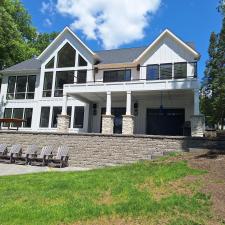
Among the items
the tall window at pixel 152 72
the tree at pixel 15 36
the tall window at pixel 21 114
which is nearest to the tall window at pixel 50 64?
the tall window at pixel 21 114

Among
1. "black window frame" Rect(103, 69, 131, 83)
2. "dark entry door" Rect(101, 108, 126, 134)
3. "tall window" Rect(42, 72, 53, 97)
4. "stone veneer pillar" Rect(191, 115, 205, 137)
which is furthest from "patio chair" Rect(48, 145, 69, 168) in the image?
"tall window" Rect(42, 72, 53, 97)

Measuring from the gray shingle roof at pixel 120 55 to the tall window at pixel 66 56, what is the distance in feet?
8.83

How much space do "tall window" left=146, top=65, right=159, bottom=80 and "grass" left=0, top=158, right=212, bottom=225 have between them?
572 inches

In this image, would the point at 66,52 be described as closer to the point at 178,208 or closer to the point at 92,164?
the point at 92,164

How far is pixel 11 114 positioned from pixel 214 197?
1029 inches

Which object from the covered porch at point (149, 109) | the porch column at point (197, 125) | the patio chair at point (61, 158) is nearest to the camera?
the patio chair at point (61, 158)

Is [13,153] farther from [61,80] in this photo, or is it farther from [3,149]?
[61,80]

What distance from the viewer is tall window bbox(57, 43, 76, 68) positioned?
29.7 m

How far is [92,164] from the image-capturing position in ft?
61.9

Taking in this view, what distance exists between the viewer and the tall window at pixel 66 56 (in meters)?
29.7

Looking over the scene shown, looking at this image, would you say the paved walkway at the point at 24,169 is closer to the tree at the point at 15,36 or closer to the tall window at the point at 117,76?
the tall window at the point at 117,76

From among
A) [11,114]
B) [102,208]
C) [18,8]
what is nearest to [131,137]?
[102,208]

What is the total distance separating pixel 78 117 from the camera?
2800cm

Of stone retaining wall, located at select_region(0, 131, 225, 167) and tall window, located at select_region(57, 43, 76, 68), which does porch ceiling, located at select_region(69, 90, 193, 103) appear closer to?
tall window, located at select_region(57, 43, 76, 68)
